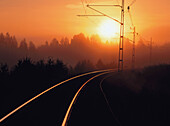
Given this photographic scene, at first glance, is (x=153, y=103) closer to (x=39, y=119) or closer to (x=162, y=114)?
(x=162, y=114)

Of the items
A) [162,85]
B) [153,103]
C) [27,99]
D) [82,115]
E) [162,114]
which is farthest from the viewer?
[162,85]

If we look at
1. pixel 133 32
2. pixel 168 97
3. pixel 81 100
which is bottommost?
pixel 168 97

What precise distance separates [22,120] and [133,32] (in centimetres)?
4053

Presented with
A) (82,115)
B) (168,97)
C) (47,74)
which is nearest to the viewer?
(82,115)

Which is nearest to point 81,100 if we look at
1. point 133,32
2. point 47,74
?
point 47,74

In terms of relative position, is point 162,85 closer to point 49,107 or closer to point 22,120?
point 49,107

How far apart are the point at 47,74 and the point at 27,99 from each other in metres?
19.4

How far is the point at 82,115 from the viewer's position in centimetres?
1152

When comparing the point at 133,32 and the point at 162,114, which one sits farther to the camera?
the point at 133,32

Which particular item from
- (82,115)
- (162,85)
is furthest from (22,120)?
(162,85)

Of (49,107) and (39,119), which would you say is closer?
(39,119)

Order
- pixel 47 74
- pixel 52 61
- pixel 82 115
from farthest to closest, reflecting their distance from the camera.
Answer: pixel 52 61
pixel 47 74
pixel 82 115

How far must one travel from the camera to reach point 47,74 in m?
34.7

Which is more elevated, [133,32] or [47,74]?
[133,32]
